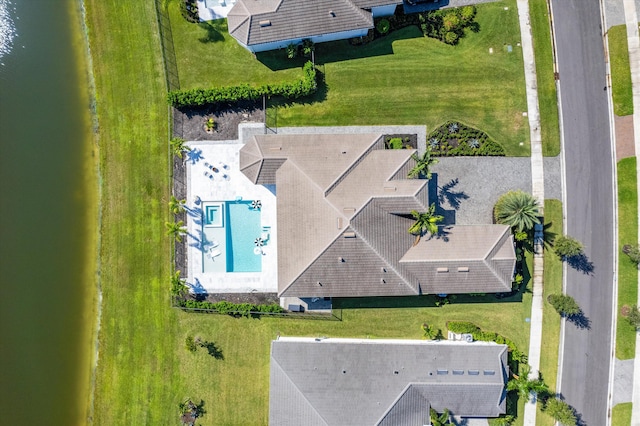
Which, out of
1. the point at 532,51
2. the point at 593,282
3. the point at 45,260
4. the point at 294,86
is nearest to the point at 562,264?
the point at 593,282

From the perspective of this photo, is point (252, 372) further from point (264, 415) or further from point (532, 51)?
point (532, 51)

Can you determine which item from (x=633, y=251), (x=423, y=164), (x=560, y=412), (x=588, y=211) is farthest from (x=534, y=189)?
(x=560, y=412)

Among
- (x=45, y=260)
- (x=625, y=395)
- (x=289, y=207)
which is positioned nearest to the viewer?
(x=289, y=207)

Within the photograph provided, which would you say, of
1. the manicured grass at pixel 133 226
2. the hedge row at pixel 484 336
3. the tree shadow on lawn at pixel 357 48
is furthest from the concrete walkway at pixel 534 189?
the manicured grass at pixel 133 226

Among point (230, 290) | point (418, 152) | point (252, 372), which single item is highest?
point (418, 152)

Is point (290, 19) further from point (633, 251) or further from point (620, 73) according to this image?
point (633, 251)

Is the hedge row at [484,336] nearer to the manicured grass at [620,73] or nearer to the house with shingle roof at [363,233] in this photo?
the house with shingle roof at [363,233]
